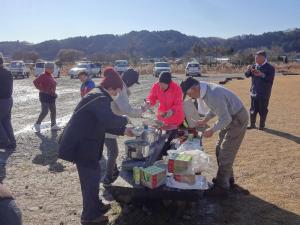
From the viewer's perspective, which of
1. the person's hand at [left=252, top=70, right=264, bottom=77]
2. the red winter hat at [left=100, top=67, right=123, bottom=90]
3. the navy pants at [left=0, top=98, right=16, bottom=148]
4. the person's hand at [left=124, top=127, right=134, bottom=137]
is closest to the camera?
the person's hand at [left=124, top=127, right=134, bottom=137]

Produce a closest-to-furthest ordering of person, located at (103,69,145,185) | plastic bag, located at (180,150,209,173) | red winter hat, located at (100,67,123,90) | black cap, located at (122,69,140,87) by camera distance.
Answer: red winter hat, located at (100,67,123,90)
plastic bag, located at (180,150,209,173)
person, located at (103,69,145,185)
black cap, located at (122,69,140,87)

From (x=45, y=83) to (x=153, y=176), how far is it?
615 centimetres

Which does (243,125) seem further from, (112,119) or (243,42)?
(243,42)

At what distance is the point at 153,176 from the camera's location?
412 cm

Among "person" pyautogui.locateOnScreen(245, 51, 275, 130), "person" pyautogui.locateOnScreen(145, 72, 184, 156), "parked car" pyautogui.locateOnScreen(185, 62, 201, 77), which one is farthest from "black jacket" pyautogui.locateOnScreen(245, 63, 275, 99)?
"parked car" pyautogui.locateOnScreen(185, 62, 201, 77)

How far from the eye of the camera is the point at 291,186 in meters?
5.62

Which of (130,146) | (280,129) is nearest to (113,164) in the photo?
(130,146)

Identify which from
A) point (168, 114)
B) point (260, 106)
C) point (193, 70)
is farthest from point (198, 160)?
point (193, 70)

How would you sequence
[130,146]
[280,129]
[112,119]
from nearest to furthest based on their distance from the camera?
[112,119] → [130,146] → [280,129]

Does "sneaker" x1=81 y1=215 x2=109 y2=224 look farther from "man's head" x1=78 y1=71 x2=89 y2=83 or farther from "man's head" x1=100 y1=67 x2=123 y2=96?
"man's head" x1=78 y1=71 x2=89 y2=83

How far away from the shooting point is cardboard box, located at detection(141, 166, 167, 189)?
415cm

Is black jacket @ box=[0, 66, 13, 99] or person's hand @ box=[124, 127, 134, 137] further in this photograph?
black jacket @ box=[0, 66, 13, 99]

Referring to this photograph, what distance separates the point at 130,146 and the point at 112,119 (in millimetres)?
1164

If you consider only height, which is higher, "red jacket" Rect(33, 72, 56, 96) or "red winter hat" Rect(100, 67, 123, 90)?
"red winter hat" Rect(100, 67, 123, 90)
